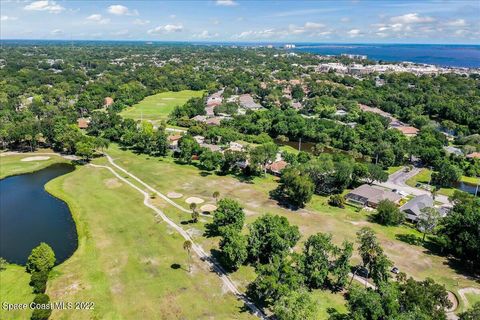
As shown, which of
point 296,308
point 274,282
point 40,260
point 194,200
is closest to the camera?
point 296,308

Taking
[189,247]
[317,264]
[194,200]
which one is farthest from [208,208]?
[317,264]

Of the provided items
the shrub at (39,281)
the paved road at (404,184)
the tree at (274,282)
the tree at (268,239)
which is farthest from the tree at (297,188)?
the shrub at (39,281)

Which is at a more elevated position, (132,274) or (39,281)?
(39,281)

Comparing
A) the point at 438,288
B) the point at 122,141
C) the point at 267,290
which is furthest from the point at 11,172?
the point at 438,288

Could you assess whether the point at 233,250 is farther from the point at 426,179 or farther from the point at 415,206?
the point at 426,179

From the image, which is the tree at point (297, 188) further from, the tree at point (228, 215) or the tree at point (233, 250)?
the tree at point (233, 250)

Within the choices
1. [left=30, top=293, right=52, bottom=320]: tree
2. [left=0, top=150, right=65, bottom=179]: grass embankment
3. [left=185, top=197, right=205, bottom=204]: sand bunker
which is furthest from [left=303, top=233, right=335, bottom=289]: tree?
[left=0, top=150, right=65, bottom=179]: grass embankment

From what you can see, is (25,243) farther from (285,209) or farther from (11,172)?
(285,209)

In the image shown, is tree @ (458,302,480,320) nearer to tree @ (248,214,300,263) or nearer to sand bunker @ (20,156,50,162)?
tree @ (248,214,300,263)
